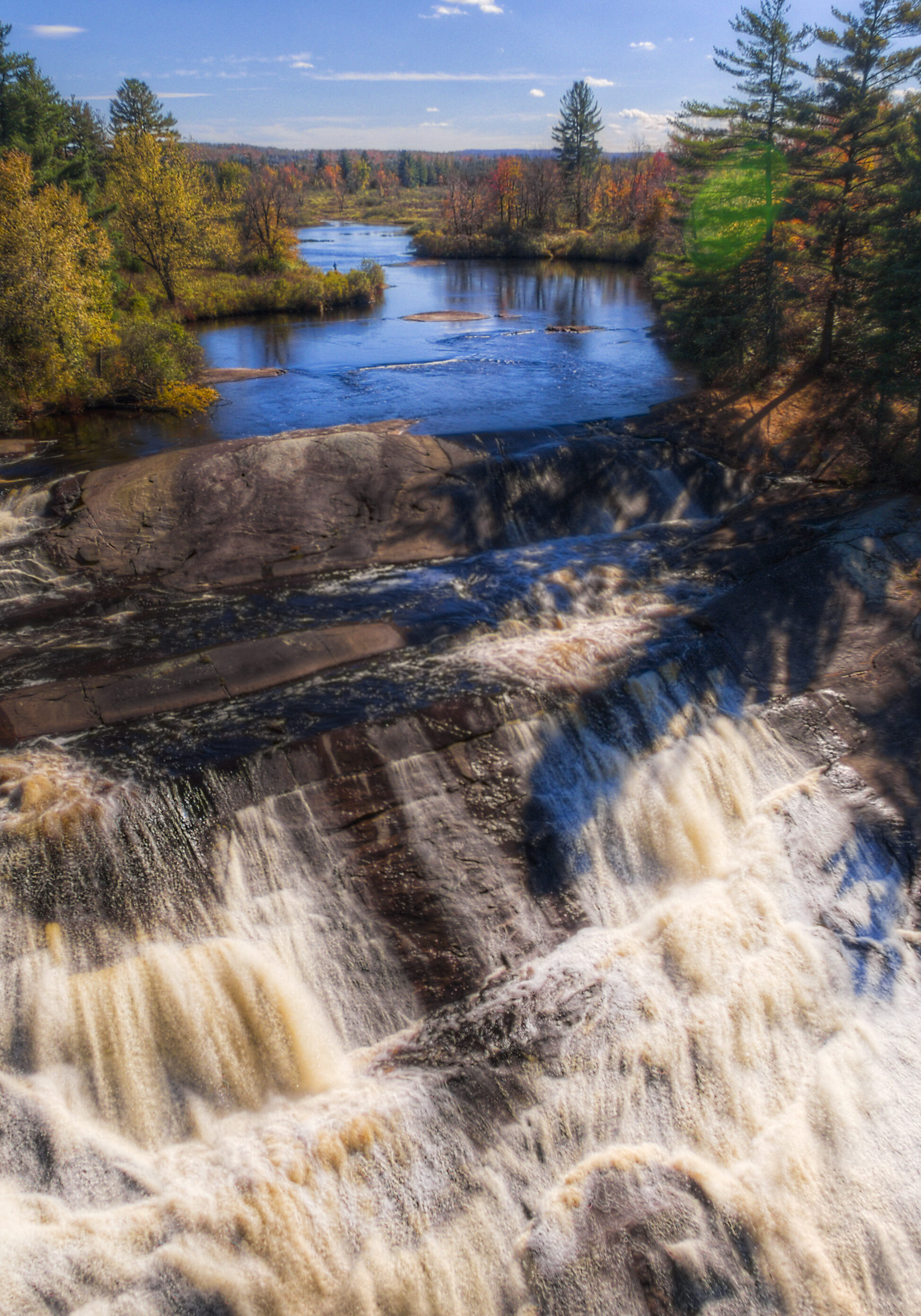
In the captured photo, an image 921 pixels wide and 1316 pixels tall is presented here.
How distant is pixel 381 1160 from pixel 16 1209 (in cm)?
295

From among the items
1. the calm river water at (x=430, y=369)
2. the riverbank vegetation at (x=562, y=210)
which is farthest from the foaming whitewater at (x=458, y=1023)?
the riverbank vegetation at (x=562, y=210)

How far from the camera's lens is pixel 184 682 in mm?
10086

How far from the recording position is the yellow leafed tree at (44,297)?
716 inches

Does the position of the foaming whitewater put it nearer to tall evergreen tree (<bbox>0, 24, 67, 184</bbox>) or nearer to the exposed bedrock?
the exposed bedrock

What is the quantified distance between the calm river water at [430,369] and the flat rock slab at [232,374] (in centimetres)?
50

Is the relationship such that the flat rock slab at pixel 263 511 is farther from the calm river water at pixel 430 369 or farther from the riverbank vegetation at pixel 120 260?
the riverbank vegetation at pixel 120 260

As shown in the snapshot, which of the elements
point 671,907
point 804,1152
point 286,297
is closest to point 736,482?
point 671,907

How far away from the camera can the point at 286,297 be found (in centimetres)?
3938

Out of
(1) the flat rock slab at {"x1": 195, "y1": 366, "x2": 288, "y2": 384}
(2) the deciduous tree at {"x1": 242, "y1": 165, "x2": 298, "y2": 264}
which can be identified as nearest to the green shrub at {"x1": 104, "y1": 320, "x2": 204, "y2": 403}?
(1) the flat rock slab at {"x1": 195, "y1": 366, "x2": 288, "y2": 384}

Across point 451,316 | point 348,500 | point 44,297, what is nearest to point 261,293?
point 451,316

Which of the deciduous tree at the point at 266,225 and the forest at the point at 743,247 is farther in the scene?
the deciduous tree at the point at 266,225

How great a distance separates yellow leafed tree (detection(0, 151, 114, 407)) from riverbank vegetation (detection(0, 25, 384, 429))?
36 mm

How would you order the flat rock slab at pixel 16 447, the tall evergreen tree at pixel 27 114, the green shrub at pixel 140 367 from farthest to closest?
the tall evergreen tree at pixel 27 114 < the green shrub at pixel 140 367 < the flat rock slab at pixel 16 447

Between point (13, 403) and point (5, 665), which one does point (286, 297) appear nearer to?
point (13, 403)
